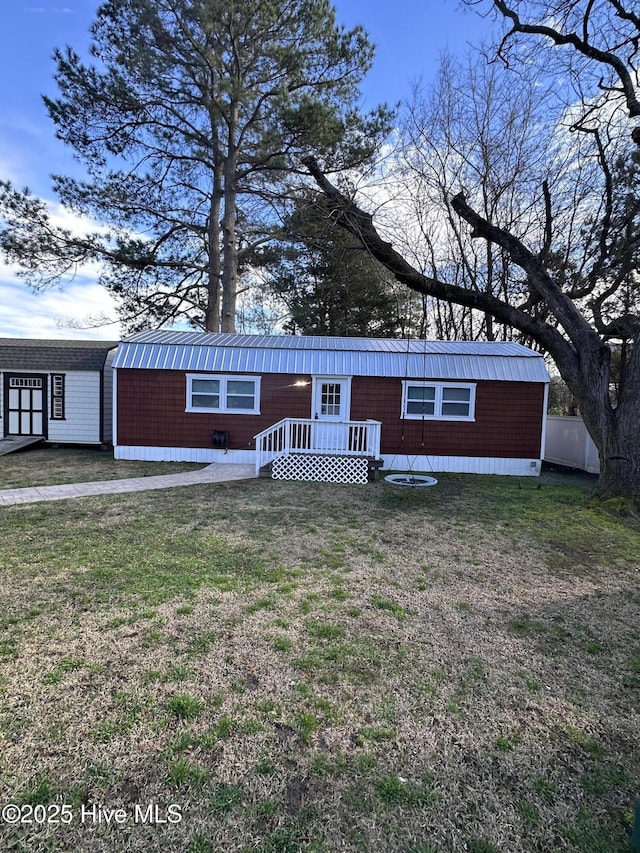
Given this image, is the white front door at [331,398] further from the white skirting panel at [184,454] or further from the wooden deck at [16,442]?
the wooden deck at [16,442]

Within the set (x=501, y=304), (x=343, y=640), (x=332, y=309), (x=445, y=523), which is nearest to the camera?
(x=343, y=640)

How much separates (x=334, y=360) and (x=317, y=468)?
9.79 feet

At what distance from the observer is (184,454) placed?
36.7 feet

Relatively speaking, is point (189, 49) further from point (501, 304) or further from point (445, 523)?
point (445, 523)

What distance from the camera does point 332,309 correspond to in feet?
58.2

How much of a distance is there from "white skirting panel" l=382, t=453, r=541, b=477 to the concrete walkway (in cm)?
412

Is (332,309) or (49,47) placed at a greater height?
(49,47)

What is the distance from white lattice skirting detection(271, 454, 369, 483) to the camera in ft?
31.6

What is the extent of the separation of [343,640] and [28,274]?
1442 cm

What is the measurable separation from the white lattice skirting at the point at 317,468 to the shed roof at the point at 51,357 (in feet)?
25.1

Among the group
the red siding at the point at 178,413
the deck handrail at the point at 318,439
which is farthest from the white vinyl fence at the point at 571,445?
the red siding at the point at 178,413

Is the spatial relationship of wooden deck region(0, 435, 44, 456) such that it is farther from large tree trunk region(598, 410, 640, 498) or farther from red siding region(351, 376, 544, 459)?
large tree trunk region(598, 410, 640, 498)

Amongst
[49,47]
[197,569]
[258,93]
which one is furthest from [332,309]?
[197,569]

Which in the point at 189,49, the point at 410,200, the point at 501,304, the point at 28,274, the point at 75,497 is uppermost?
the point at 189,49
